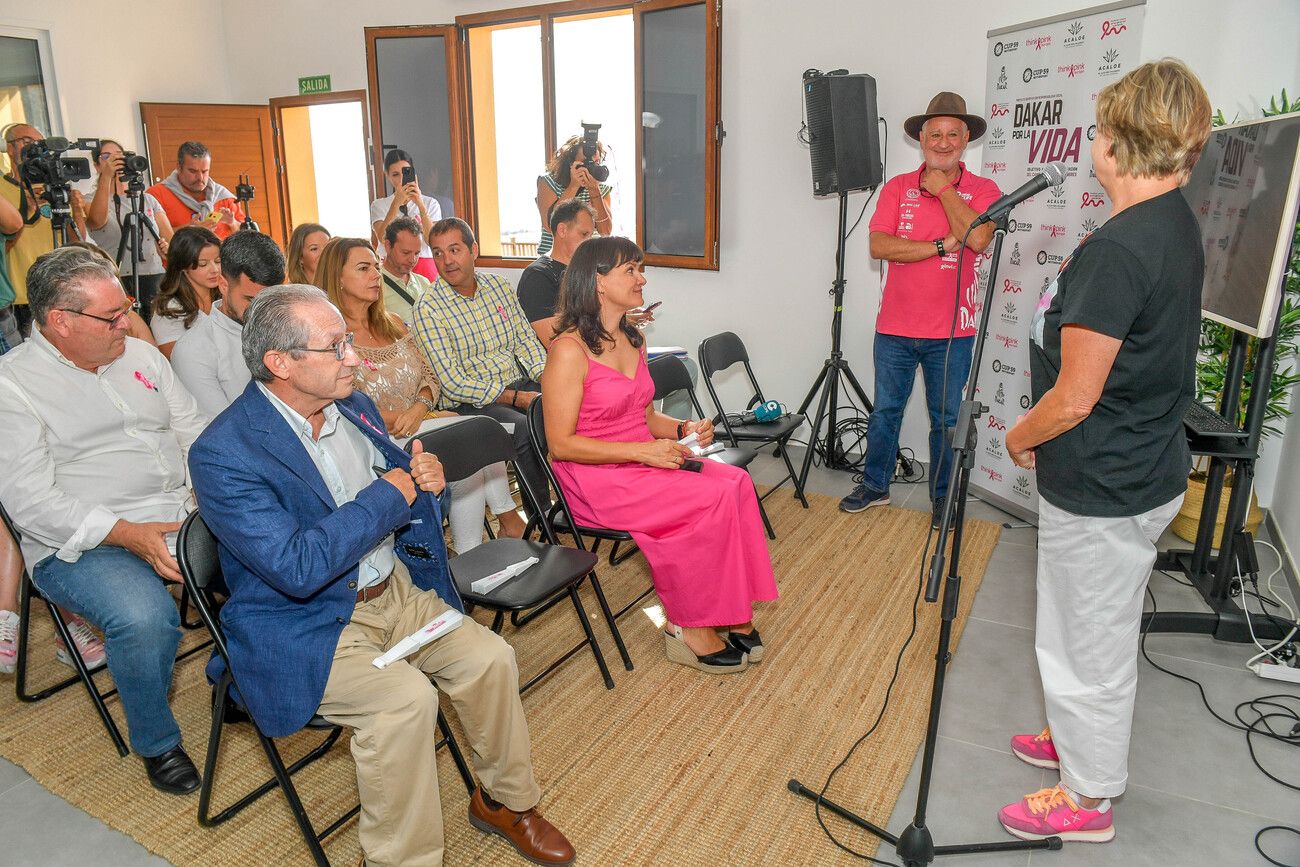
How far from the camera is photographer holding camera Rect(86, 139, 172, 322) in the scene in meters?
5.21

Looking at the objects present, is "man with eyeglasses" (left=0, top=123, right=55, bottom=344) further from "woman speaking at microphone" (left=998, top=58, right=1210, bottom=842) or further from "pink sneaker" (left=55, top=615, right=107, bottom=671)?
"woman speaking at microphone" (left=998, top=58, right=1210, bottom=842)

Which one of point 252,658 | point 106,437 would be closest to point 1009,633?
point 252,658

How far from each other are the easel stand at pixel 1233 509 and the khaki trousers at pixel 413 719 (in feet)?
7.67

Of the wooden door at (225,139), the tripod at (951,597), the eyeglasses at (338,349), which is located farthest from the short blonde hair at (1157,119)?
the wooden door at (225,139)

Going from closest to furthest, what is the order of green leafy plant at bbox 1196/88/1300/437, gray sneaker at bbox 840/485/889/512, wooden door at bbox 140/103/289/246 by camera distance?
green leafy plant at bbox 1196/88/1300/437 < gray sneaker at bbox 840/485/889/512 < wooden door at bbox 140/103/289/246

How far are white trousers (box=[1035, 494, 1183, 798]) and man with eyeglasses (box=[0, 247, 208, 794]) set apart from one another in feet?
7.43

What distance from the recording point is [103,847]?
2160mm

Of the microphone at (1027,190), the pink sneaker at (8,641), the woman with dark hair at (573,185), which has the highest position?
the woman with dark hair at (573,185)

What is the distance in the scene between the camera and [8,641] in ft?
8.81

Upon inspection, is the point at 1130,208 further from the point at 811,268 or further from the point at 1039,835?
the point at 811,268

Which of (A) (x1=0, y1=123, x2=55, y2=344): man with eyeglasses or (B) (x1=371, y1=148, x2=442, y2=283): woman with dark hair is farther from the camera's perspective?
(B) (x1=371, y1=148, x2=442, y2=283): woman with dark hair

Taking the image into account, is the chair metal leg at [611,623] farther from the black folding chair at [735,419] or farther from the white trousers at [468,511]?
the black folding chair at [735,419]

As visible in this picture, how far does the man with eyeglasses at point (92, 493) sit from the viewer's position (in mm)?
2309

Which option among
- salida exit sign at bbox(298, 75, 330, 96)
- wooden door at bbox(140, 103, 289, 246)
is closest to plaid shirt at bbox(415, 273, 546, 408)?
salida exit sign at bbox(298, 75, 330, 96)
